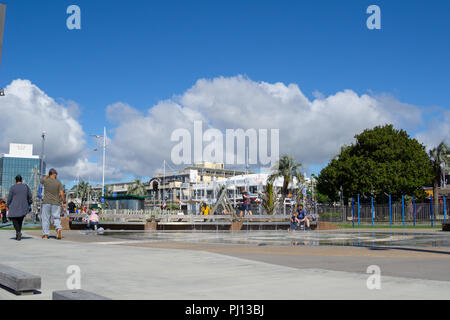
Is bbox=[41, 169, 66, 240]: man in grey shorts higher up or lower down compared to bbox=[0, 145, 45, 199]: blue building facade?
lower down

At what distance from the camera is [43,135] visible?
43.3 metres

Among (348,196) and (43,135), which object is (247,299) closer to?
(43,135)

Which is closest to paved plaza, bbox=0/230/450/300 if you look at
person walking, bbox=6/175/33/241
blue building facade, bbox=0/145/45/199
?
person walking, bbox=6/175/33/241

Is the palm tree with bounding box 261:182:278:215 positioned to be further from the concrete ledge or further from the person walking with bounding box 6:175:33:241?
the concrete ledge

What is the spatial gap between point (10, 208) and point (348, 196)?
47618 mm

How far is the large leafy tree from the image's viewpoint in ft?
169

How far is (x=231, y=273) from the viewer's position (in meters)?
6.90

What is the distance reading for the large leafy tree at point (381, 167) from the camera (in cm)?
5162

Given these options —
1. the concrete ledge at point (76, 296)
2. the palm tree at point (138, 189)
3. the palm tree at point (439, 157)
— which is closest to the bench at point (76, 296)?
the concrete ledge at point (76, 296)

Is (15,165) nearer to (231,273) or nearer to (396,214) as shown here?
(396,214)

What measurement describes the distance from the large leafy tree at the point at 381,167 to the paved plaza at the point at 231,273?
142ft

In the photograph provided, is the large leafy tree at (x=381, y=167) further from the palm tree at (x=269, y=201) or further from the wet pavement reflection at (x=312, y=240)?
the wet pavement reflection at (x=312, y=240)

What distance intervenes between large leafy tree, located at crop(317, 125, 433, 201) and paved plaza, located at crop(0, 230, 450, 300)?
43157 mm
